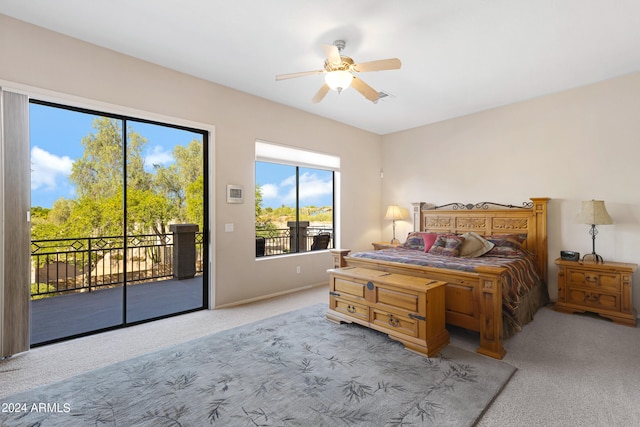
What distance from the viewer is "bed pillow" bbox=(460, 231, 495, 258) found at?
3.94m

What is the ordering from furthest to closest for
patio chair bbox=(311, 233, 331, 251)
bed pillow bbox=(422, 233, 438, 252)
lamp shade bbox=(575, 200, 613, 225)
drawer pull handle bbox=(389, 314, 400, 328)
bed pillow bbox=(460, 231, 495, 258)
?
patio chair bbox=(311, 233, 331, 251) < bed pillow bbox=(422, 233, 438, 252) < bed pillow bbox=(460, 231, 495, 258) < lamp shade bbox=(575, 200, 613, 225) < drawer pull handle bbox=(389, 314, 400, 328)

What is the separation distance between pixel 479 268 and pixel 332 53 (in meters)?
2.26

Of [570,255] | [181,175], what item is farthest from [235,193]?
[570,255]

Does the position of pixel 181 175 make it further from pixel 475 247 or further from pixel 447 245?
pixel 475 247

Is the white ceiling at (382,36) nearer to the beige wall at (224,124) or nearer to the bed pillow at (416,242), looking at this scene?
the beige wall at (224,124)

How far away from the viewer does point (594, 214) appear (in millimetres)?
3531

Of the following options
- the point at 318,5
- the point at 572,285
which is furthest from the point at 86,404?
the point at 572,285

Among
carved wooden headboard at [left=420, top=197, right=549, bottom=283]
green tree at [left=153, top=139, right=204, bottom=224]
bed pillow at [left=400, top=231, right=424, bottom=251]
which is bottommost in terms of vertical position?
bed pillow at [left=400, top=231, right=424, bottom=251]

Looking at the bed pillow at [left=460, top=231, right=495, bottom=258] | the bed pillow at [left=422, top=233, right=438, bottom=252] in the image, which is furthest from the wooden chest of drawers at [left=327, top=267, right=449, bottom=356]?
the bed pillow at [left=422, top=233, right=438, bottom=252]

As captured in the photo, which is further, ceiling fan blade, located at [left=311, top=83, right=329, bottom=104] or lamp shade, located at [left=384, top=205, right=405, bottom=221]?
lamp shade, located at [left=384, top=205, right=405, bottom=221]

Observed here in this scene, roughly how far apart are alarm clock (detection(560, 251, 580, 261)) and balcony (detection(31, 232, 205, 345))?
4.75m

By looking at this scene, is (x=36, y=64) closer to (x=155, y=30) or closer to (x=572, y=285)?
(x=155, y=30)

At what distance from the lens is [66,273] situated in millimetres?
4547

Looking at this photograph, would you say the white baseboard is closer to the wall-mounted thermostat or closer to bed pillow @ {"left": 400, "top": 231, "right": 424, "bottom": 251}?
the wall-mounted thermostat
